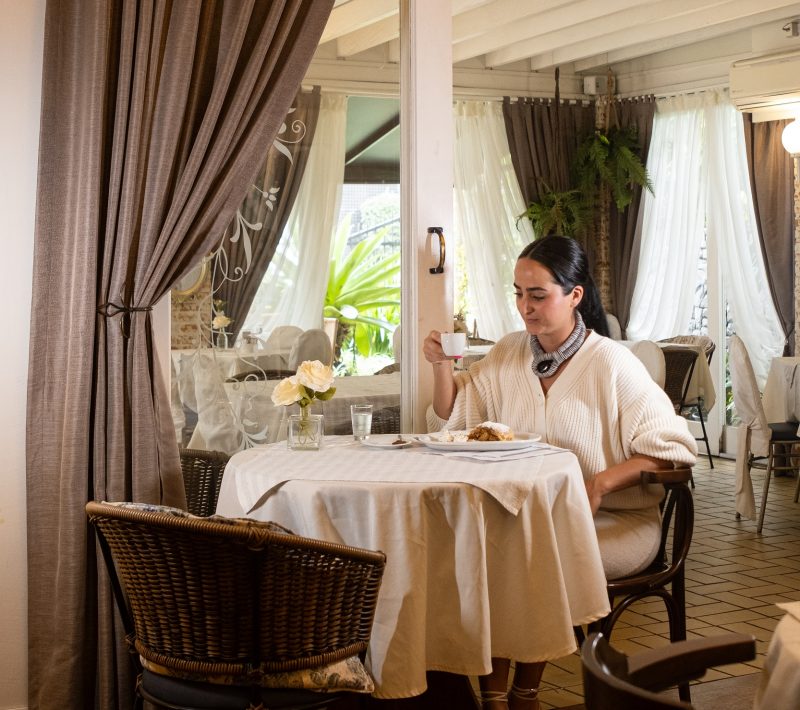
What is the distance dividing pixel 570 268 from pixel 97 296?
143 centimetres

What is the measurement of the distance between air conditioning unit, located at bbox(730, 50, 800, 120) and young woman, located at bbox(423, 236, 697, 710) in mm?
4559

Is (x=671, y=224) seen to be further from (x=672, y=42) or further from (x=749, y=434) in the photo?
(x=749, y=434)

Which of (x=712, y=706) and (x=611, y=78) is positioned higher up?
(x=611, y=78)

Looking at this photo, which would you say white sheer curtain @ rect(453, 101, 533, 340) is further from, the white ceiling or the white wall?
the white wall

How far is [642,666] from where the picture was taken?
1.33 metres

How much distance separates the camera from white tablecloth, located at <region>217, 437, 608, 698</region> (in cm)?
244

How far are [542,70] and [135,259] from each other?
668cm

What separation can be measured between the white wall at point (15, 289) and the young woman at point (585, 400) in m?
1.28

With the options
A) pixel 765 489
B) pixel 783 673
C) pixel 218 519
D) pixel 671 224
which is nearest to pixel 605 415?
pixel 218 519

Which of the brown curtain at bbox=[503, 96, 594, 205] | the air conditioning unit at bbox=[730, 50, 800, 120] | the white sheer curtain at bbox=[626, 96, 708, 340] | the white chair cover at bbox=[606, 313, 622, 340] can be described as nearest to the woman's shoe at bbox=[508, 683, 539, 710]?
the air conditioning unit at bbox=[730, 50, 800, 120]

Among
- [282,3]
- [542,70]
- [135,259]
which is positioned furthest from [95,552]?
[542,70]

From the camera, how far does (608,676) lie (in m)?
1.16

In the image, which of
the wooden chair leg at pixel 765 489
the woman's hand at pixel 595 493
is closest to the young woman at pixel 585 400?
the woman's hand at pixel 595 493

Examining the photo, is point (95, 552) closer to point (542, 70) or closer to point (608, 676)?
point (608, 676)
